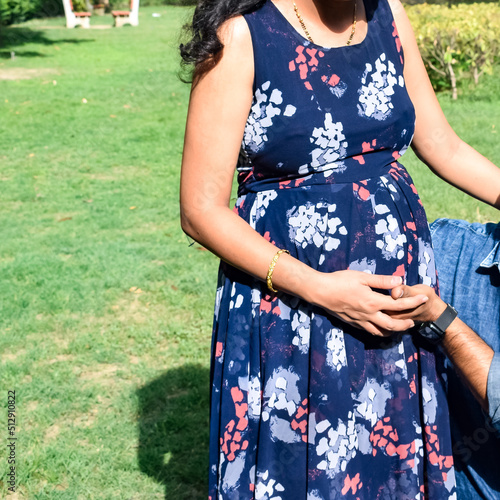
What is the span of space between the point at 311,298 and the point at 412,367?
400mm

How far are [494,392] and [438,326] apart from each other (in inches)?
8.1

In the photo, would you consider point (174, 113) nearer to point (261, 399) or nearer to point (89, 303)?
point (89, 303)

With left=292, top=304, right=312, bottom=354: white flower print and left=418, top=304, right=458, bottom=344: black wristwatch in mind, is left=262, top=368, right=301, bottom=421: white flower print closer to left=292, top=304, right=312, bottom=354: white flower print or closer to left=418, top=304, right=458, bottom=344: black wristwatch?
left=292, top=304, right=312, bottom=354: white flower print

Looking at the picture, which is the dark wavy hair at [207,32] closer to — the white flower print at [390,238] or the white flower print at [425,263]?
the white flower print at [390,238]

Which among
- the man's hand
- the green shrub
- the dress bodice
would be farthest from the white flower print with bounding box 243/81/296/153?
the green shrub

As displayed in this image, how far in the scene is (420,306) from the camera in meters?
1.65

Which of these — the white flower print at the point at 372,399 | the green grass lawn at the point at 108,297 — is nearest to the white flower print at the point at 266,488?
the white flower print at the point at 372,399

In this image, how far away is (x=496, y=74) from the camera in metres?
10.9

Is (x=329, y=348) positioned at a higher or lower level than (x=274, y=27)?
lower

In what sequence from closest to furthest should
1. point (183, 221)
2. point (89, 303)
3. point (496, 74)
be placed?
point (183, 221) → point (89, 303) → point (496, 74)

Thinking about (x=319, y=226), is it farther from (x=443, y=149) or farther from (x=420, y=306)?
(x=443, y=149)

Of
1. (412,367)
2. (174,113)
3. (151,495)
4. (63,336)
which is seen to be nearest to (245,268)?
(412,367)

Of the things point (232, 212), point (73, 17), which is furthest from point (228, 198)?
point (73, 17)

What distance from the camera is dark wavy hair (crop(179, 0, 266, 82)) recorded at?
158 centimetres
